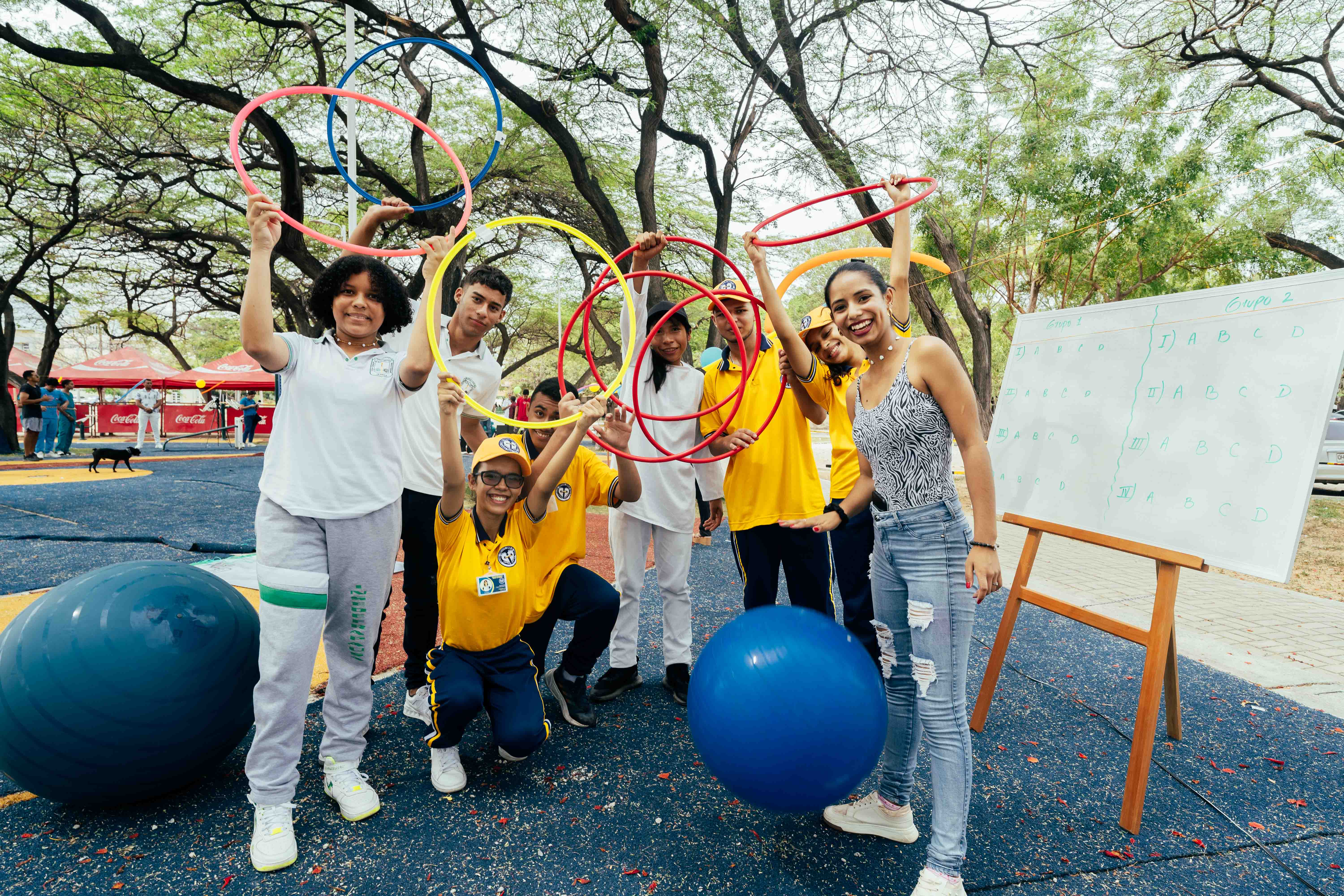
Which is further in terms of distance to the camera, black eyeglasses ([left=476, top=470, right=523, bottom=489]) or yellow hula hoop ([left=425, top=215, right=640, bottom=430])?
black eyeglasses ([left=476, top=470, right=523, bottom=489])

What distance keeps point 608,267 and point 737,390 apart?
909 mm

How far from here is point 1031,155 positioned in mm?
11000

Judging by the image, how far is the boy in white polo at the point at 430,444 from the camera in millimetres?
3137

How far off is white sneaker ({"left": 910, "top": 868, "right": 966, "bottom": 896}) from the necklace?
280 centimetres

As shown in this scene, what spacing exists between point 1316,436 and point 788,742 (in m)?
2.46

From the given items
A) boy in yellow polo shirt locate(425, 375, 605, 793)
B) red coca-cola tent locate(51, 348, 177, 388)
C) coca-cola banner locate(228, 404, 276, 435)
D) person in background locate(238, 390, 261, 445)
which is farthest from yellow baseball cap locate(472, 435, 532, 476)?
coca-cola banner locate(228, 404, 276, 435)

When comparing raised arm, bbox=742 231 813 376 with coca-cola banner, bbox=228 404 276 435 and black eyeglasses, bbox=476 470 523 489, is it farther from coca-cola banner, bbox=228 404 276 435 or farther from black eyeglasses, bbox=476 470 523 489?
coca-cola banner, bbox=228 404 276 435

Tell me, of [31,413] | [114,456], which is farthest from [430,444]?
[31,413]

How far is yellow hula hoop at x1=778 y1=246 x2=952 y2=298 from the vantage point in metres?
3.39

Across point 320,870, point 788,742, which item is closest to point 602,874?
point 788,742

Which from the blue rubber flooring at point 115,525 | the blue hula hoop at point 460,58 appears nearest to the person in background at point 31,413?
the blue rubber flooring at point 115,525

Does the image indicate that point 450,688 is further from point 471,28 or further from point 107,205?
point 107,205

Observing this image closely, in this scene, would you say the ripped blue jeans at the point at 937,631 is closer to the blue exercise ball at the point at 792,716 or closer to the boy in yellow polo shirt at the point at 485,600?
the blue exercise ball at the point at 792,716

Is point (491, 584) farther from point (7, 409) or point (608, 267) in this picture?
point (7, 409)
